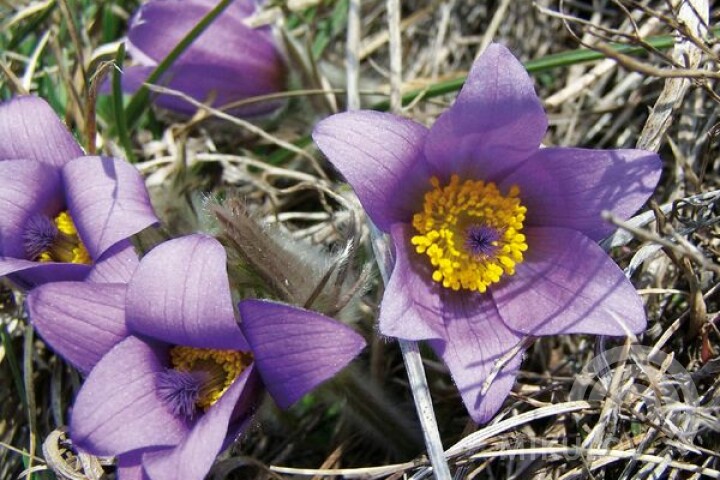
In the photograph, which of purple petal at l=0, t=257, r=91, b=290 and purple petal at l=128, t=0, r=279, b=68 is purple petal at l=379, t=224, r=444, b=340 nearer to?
purple petal at l=0, t=257, r=91, b=290

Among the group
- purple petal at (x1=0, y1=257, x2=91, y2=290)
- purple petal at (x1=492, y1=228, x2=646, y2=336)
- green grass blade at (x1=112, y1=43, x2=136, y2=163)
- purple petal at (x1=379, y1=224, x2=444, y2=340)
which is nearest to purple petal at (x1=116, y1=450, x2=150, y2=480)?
purple petal at (x1=0, y1=257, x2=91, y2=290)

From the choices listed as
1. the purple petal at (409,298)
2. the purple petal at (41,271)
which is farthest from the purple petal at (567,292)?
the purple petal at (41,271)

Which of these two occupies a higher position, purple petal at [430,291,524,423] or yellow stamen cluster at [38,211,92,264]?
yellow stamen cluster at [38,211,92,264]

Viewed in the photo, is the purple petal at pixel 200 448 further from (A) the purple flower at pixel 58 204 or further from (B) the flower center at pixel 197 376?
(A) the purple flower at pixel 58 204

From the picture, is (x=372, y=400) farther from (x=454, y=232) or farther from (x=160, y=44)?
(x=160, y=44)

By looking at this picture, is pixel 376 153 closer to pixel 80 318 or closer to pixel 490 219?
pixel 490 219

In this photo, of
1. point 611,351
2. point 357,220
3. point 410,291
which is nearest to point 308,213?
point 357,220
